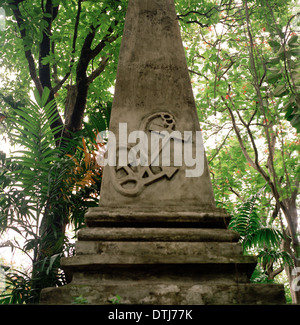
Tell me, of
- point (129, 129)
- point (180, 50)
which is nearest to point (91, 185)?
point (129, 129)

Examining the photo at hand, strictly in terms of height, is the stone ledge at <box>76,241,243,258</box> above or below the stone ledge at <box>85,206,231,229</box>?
below

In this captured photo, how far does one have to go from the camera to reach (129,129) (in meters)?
2.36

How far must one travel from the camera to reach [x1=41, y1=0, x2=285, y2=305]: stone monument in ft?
5.54

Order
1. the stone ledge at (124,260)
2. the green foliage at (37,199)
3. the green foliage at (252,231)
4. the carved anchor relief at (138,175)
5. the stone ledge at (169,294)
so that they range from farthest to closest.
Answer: the green foliage at (252,231) → the green foliage at (37,199) → the carved anchor relief at (138,175) → the stone ledge at (124,260) → the stone ledge at (169,294)

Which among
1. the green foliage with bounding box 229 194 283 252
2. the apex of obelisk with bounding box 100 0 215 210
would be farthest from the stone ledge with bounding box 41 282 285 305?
the green foliage with bounding box 229 194 283 252

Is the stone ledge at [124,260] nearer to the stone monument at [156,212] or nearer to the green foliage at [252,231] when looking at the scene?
the stone monument at [156,212]

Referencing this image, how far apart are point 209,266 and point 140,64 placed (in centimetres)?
176

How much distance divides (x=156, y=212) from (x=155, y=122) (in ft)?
2.48

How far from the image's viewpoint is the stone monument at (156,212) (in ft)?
5.54

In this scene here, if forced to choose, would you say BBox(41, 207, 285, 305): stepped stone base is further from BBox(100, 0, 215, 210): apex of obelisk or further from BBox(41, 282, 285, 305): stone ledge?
BBox(100, 0, 215, 210): apex of obelisk

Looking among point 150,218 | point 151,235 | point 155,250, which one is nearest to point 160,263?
point 155,250

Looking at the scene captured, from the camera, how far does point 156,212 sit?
202 cm

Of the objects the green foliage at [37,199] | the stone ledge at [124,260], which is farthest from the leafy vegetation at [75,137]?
the stone ledge at [124,260]

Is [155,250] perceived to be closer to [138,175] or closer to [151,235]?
[151,235]
